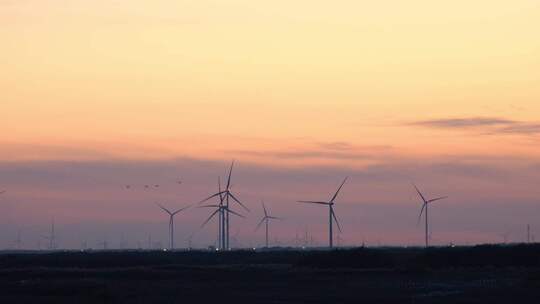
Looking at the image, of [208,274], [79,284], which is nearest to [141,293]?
[79,284]

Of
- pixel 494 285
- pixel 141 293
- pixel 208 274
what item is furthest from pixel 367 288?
pixel 208 274

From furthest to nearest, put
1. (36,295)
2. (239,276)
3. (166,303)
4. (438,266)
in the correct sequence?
(438,266)
(239,276)
(36,295)
(166,303)

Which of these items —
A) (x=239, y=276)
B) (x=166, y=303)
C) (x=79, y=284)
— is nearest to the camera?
(x=166, y=303)

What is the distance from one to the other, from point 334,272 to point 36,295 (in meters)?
41.2

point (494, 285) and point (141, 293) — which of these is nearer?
point (141, 293)

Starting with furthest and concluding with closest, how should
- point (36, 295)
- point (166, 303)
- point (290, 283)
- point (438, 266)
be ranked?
point (438, 266) < point (290, 283) < point (36, 295) < point (166, 303)

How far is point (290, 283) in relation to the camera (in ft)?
304

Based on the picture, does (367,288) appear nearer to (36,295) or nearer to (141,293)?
(141,293)

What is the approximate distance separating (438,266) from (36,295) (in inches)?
2328

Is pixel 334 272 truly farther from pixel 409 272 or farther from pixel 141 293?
pixel 141 293

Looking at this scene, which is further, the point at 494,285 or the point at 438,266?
the point at 438,266

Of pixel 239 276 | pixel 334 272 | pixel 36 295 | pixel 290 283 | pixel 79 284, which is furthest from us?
pixel 334 272

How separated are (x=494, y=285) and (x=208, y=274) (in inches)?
1259

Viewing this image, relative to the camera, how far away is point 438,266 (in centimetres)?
12662
